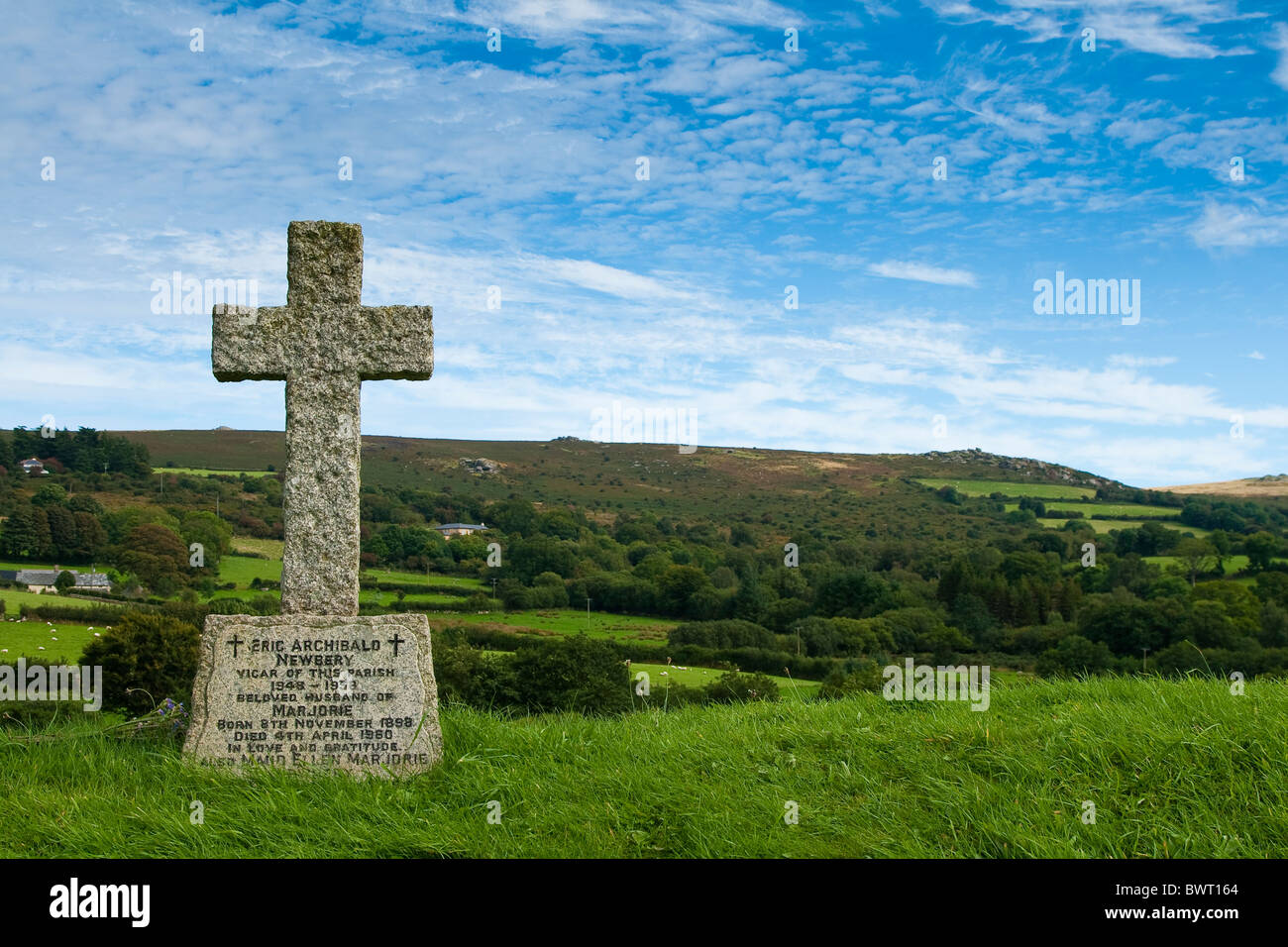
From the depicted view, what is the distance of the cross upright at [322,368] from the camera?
7191mm

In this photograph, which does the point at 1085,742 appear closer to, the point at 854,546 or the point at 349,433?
the point at 349,433

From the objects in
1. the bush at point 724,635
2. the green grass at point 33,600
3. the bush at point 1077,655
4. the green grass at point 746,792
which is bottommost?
the bush at point 724,635

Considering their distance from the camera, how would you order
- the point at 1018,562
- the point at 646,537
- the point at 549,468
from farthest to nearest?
the point at 549,468
the point at 646,537
the point at 1018,562

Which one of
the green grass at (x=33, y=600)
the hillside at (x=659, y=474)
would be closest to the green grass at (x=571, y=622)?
the green grass at (x=33, y=600)

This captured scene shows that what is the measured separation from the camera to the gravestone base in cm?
676

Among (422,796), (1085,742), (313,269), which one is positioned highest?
(313,269)

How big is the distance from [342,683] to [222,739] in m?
0.99

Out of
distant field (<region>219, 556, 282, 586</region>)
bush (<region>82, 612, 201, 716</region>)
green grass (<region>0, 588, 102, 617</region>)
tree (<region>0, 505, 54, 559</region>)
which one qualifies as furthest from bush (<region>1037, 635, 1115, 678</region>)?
tree (<region>0, 505, 54, 559</region>)

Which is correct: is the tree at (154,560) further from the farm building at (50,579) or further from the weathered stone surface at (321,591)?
the weathered stone surface at (321,591)

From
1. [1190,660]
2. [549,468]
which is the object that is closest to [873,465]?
[549,468]

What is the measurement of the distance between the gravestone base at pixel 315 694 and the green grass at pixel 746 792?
0.31 m

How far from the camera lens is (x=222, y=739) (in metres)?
6.79

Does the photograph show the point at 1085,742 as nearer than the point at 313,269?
Yes

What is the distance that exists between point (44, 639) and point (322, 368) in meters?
45.4
